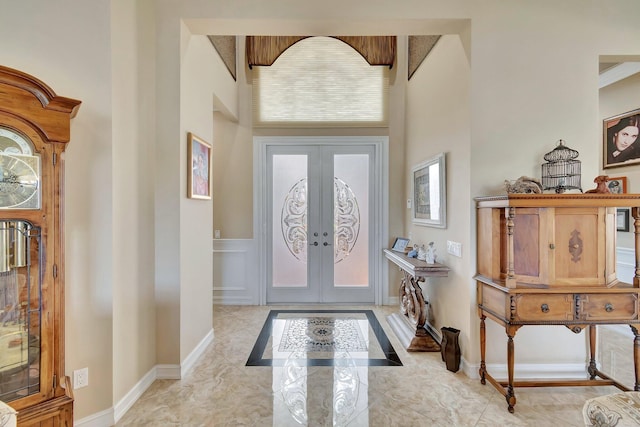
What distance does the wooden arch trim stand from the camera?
147 centimetres

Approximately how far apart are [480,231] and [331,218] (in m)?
2.32

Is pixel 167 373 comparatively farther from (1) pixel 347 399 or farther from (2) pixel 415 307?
(2) pixel 415 307

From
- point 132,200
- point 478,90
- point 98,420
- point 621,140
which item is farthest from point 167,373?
point 621,140

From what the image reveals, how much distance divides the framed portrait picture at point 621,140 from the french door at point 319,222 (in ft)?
9.32

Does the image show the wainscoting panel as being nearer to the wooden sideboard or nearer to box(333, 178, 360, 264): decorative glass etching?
box(333, 178, 360, 264): decorative glass etching

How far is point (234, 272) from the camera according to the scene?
445 centimetres

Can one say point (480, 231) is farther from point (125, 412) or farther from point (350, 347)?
point (125, 412)

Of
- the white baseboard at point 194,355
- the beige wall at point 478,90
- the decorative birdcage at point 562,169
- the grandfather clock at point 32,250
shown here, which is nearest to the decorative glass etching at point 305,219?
the white baseboard at point 194,355

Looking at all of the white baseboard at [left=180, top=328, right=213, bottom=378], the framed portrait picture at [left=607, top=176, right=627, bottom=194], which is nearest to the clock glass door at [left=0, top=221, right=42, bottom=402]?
the white baseboard at [left=180, top=328, right=213, bottom=378]

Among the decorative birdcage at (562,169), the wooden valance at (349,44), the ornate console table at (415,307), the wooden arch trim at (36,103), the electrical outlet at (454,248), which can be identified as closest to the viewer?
the wooden arch trim at (36,103)

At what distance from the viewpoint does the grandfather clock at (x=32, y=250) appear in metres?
1.50

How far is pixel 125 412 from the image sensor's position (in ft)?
6.85

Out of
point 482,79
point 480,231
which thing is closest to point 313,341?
point 480,231

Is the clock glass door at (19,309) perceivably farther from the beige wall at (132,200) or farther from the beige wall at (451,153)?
the beige wall at (451,153)
